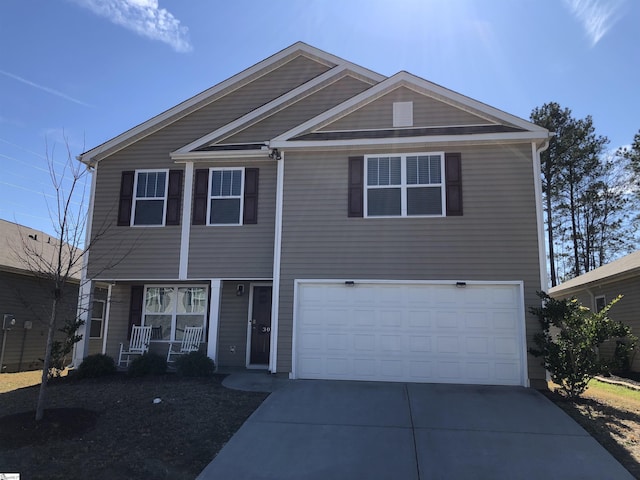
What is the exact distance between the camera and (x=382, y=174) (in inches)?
423

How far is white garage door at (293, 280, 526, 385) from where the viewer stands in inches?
387

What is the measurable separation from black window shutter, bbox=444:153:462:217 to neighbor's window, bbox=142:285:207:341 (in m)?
6.60

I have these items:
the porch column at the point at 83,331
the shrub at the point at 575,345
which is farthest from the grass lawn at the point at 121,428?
the shrub at the point at 575,345

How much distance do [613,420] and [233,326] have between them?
8.32 m

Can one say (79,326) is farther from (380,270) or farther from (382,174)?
(382,174)

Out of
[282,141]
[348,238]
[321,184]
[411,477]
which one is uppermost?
[282,141]

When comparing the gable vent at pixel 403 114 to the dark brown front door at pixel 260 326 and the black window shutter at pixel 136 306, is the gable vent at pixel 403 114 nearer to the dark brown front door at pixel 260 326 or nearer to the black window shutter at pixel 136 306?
the dark brown front door at pixel 260 326

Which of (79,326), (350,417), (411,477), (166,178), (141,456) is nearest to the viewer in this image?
(411,477)

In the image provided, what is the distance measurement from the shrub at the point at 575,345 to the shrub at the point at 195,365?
6970 millimetres

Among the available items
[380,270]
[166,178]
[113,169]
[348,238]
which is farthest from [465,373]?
[113,169]

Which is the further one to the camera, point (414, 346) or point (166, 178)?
point (166, 178)

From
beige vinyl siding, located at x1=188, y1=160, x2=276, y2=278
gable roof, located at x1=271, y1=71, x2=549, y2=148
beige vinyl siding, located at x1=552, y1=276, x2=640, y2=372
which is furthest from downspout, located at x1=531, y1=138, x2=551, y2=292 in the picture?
beige vinyl siding, located at x1=188, y1=160, x2=276, y2=278

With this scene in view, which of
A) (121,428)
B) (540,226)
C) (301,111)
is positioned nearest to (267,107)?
(301,111)

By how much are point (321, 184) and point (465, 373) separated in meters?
5.14
